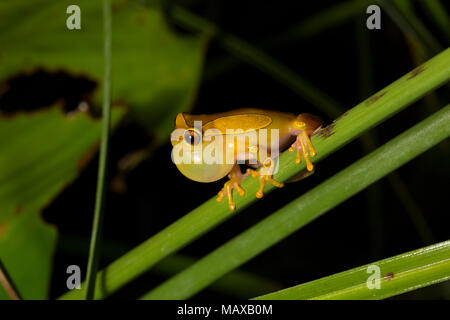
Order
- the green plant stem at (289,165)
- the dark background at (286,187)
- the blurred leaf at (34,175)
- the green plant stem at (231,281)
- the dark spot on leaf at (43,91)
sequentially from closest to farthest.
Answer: the green plant stem at (289,165) < the blurred leaf at (34,175) < the dark spot on leaf at (43,91) < the green plant stem at (231,281) < the dark background at (286,187)

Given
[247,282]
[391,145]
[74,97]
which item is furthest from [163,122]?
[391,145]

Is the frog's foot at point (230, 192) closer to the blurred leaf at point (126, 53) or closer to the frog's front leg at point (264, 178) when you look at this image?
the frog's front leg at point (264, 178)

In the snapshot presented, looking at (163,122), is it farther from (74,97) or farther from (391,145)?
(391,145)

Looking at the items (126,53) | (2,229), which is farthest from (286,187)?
(2,229)

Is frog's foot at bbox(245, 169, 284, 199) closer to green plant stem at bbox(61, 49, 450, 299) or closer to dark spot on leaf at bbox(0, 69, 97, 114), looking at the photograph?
green plant stem at bbox(61, 49, 450, 299)

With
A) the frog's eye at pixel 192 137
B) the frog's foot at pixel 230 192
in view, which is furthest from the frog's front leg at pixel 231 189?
the frog's eye at pixel 192 137

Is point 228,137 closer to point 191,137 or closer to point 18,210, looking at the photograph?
point 191,137
